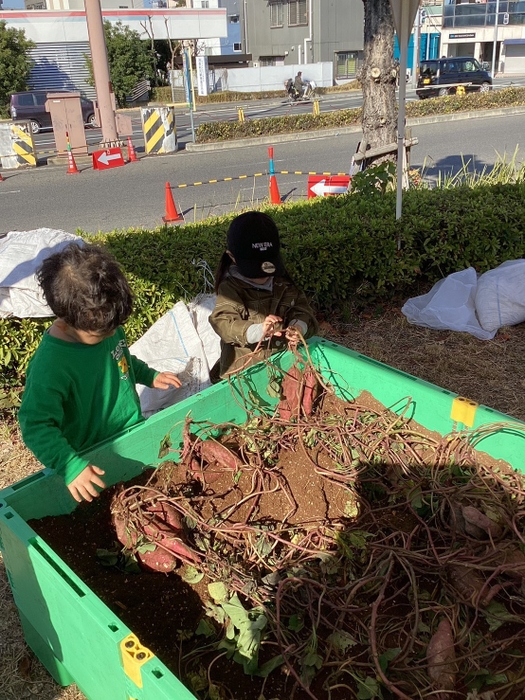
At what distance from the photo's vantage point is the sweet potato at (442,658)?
61.9 inches

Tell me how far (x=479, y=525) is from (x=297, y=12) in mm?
49682

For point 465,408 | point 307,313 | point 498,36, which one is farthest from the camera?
point 498,36

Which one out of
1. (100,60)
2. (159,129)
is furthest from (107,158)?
(159,129)

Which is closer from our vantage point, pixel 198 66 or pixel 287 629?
pixel 287 629

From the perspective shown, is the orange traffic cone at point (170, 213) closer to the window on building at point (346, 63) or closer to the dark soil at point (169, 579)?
the dark soil at point (169, 579)

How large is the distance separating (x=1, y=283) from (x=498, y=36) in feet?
166

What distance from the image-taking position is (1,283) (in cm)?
339

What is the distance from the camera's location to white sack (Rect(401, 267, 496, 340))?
14.6 ft

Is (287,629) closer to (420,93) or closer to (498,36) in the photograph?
(420,93)

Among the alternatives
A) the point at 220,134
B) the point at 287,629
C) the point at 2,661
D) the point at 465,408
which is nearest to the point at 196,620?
the point at 287,629

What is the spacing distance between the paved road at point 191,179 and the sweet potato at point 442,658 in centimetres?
668

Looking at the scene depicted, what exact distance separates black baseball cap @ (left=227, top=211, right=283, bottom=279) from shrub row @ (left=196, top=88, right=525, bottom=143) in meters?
14.9

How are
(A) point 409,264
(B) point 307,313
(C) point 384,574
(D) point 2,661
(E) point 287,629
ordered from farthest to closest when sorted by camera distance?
1. (A) point 409,264
2. (B) point 307,313
3. (D) point 2,661
4. (C) point 384,574
5. (E) point 287,629

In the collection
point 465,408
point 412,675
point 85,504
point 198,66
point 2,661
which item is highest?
point 198,66
